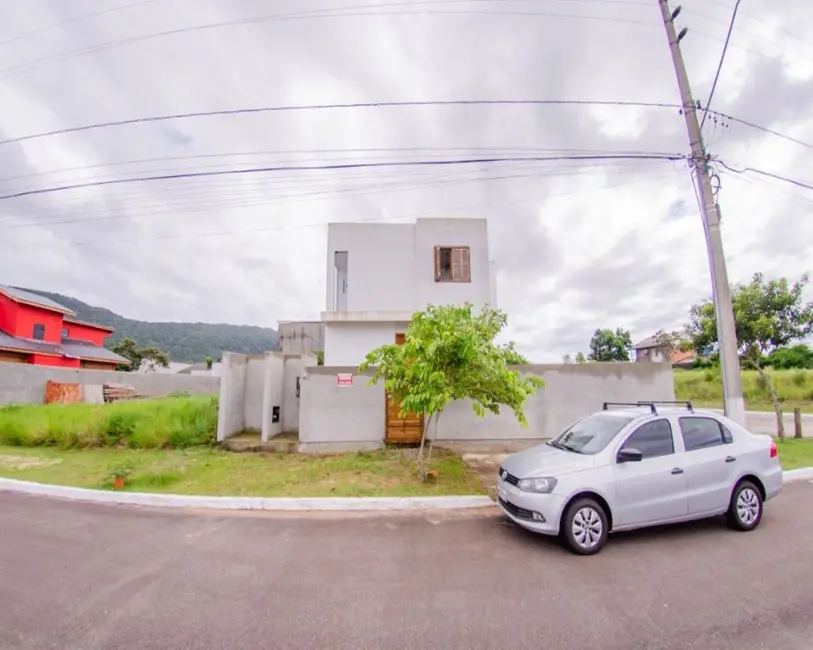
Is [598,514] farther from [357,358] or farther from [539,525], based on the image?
[357,358]

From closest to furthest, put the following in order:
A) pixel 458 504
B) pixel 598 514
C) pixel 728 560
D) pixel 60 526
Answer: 1. pixel 728 560
2. pixel 598 514
3. pixel 60 526
4. pixel 458 504

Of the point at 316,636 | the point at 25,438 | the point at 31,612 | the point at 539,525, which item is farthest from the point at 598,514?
the point at 25,438

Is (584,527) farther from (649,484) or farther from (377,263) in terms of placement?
(377,263)

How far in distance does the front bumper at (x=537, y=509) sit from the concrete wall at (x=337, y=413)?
5.50m

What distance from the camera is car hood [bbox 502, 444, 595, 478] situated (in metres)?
4.65

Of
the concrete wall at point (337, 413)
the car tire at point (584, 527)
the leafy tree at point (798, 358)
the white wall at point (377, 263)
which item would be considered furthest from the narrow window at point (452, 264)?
the leafy tree at point (798, 358)

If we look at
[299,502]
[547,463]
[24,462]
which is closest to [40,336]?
[24,462]

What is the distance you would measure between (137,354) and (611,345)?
51738 millimetres

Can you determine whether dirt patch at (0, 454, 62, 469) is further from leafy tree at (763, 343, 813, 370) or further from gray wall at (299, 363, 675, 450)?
leafy tree at (763, 343, 813, 370)

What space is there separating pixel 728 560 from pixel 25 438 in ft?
51.8

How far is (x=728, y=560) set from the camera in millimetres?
4191

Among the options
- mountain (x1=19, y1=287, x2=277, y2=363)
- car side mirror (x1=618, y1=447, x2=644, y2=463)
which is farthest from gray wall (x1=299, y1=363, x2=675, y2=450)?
mountain (x1=19, y1=287, x2=277, y2=363)

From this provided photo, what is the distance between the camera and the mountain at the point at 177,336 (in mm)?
70125

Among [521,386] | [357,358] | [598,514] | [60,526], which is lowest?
[60,526]
